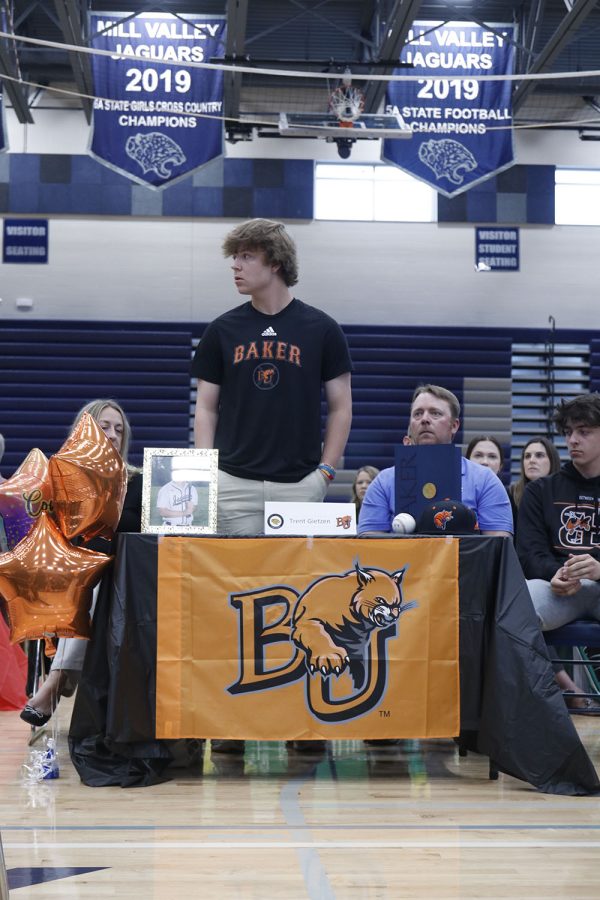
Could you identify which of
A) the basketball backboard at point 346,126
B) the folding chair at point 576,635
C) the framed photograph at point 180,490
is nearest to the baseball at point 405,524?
the framed photograph at point 180,490

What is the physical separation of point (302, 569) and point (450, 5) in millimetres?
6955

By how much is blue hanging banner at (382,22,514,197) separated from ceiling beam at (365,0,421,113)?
23 centimetres

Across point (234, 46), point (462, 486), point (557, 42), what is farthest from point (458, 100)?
point (462, 486)

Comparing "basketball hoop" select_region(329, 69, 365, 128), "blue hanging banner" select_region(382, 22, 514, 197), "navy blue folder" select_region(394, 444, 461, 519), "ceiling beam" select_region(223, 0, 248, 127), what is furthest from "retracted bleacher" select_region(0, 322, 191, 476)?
"navy blue folder" select_region(394, 444, 461, 519)

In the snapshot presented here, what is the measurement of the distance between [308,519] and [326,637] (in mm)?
324

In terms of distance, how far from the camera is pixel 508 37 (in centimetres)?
707

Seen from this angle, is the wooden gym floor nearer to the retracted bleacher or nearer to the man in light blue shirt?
the man in light blue shirt

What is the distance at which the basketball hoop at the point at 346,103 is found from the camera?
772 centimetres

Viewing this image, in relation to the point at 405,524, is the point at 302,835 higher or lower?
lower

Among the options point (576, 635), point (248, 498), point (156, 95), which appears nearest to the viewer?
point (248, 498)

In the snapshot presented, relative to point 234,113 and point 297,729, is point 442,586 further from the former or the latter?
point 234,113

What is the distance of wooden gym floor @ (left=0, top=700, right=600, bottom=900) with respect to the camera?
183 cm

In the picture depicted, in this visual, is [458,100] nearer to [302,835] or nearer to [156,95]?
[156,95]

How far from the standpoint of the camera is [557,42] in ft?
25.4
